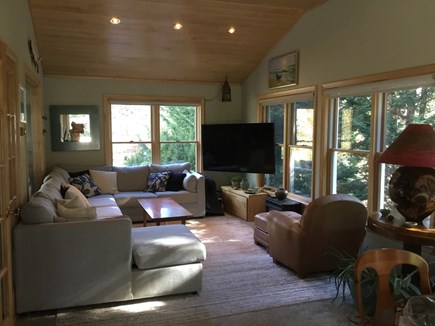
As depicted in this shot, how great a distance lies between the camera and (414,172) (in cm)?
289

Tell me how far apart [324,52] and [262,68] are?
5.62 ft

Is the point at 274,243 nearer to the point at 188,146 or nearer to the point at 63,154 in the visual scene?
the point at 188,146

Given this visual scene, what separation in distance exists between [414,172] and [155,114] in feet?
15.7

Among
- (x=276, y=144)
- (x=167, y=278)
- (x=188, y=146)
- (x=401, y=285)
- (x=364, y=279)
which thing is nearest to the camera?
(x=401, y=285)

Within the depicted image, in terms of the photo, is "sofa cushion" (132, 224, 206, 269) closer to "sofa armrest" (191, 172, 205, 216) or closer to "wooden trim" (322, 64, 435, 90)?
"wooden trim" (322, 64, 435, 90)

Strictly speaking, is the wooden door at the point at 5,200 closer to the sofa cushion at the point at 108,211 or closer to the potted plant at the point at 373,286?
the sofa cushion at the point at 108,211

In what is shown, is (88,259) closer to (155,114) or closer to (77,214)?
(77,214)

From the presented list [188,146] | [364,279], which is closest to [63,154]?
[188,146]

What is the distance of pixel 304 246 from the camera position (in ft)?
11.8

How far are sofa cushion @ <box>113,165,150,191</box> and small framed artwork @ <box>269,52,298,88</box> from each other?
2.54 metres

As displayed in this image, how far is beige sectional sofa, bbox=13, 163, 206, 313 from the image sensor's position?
9.75ft

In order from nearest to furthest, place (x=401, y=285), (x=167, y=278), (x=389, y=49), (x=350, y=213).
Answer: (x=401, y=285), (x=167, y=278), (x=350, y=213), (x=389, y=49)

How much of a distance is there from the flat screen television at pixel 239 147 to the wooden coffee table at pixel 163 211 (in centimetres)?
158

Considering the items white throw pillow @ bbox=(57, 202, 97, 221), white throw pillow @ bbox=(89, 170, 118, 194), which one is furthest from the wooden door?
white throw pillow @ bbox=(89, 170, 118, 194)
